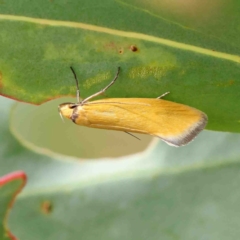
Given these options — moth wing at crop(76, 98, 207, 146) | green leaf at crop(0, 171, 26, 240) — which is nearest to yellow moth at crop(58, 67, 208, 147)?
moth wing at crop(76, 98, 207, 146)

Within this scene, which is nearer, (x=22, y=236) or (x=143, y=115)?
(x=143, y=115)

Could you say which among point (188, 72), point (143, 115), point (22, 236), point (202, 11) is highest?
point (202, 11)

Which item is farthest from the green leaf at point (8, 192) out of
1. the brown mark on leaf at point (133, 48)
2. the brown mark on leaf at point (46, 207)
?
the brown mark on leaf at point (133, 48)

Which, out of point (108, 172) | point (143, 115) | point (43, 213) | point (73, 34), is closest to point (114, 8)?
point (73, 34)

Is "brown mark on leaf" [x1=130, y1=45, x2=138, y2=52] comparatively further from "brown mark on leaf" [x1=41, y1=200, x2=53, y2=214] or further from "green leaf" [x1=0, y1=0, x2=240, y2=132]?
"brown mark on leaf" [x1=41, y1=200, x2=53, y2=214]

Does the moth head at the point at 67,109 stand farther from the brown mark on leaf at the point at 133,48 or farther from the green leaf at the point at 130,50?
the brown mark on leaf at the point at 133,48

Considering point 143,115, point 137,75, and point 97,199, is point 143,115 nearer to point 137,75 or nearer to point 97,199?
point 137,75
